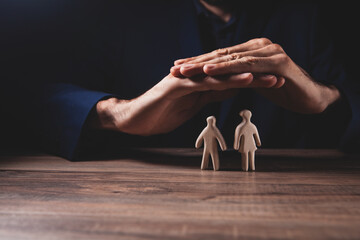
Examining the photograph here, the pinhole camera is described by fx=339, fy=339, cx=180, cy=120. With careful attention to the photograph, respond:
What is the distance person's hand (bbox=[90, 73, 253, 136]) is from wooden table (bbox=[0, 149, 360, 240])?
0.50 ft

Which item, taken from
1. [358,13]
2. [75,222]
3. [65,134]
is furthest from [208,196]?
[358,13]

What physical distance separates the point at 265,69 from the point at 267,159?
27 centimetres

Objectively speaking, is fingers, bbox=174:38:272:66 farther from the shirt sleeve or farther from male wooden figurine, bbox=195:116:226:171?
the shirt sleeve

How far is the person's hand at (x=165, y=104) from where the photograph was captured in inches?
37.3

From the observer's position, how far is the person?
120cm

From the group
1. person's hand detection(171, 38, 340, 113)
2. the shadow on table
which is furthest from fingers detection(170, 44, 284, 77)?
the shadow on table

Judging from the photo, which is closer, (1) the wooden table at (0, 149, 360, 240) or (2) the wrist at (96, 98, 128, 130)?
(1) the wooden table at (0, 149, 360, 240)

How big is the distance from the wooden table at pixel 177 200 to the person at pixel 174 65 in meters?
0.24

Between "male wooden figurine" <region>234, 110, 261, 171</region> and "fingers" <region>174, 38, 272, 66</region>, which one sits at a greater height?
"fingers" <region>174, 38, 272, 66</region>

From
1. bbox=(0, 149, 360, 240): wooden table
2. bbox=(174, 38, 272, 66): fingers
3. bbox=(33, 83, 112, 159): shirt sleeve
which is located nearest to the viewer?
bbox=(0, 149, 360, 240): wooden table

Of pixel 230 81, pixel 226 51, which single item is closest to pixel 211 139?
pixel 230 81

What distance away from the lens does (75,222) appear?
518 mm

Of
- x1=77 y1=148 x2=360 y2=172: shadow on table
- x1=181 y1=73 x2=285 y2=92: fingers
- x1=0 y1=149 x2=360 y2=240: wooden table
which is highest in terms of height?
x1=181 y1=73 x2=285 y2=92: fingers

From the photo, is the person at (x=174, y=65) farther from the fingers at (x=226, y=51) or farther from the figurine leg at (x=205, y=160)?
the figurine leg at (x=205, y=160)
